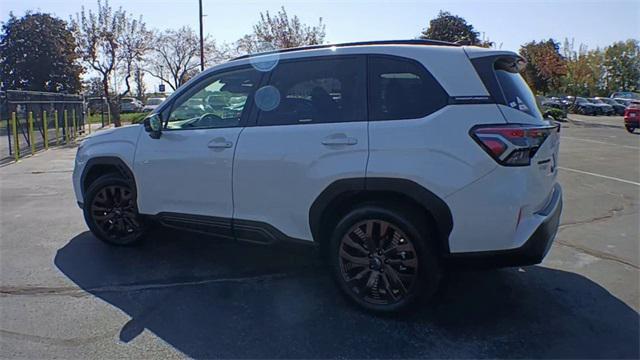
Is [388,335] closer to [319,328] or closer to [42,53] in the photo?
[319,328]

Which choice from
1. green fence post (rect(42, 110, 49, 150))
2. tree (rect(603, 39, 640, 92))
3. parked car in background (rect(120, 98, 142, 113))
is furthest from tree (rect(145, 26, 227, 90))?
tree (rect(603, 39, 640, 92))

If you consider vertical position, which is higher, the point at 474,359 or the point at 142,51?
the point at 142,51

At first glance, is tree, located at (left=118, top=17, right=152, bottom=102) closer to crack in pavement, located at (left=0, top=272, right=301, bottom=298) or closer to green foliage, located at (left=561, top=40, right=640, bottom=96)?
crack in pavement, located at (left=0, top=272, right=301, bottom=298)

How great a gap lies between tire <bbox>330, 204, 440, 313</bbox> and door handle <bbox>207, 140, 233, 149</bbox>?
115cm

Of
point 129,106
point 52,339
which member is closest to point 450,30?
point 129,106

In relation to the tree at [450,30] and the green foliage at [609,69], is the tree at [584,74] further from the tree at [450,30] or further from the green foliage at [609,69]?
the tree at [450,30]

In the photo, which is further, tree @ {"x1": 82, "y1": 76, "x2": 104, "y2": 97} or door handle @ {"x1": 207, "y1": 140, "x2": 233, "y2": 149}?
tree @ {"x1": 82, "y1": 76, "x2": 104, "y2": 97}

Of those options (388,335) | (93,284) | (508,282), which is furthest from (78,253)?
(508,282)

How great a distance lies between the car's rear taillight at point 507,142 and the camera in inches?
122

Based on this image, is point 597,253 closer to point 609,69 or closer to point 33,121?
point 33,121

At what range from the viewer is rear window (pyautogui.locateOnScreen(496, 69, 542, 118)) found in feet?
10.9

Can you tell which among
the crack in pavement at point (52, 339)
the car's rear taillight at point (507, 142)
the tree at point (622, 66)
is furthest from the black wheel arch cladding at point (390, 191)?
the tree at point (622, 66)

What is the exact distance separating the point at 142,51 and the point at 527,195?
28217 millimetres

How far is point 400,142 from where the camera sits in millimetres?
3322
